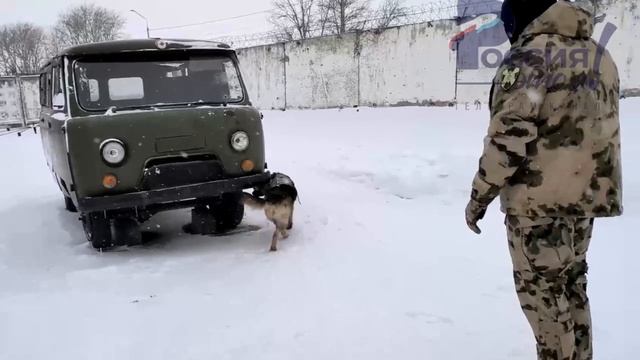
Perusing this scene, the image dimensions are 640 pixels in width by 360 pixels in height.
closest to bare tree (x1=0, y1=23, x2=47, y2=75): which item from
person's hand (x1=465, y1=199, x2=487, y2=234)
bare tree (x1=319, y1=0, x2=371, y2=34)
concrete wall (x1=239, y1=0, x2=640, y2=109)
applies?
bare tree (x1=319, y1=0, x2=371, y2=34)

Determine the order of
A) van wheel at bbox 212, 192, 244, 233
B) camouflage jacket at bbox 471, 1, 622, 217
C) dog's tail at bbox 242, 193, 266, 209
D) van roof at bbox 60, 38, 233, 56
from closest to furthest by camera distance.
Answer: camouflage jacket at bbox 471, 1, 622, 217, van roof at bbox 60, 38, 233, 56, dog's tail at bbox 242, 193, 266, 209, van wheel at bbox 212, 192, 244, 233

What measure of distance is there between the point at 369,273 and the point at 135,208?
2160mm

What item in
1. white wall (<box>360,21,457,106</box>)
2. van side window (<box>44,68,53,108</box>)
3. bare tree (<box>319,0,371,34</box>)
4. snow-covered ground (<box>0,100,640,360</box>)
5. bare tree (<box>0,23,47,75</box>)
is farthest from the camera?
bare tree (<box>0,23,47,75</box>)

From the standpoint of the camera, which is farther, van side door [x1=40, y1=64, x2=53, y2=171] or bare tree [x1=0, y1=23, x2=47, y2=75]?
bare tree [x1=0, y1=23, x2=47, y2=75]

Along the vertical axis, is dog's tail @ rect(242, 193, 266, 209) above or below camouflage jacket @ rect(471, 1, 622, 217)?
below

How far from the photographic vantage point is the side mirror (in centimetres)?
438

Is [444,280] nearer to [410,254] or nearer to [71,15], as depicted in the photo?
[410,254]

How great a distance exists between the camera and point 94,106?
4.24 m

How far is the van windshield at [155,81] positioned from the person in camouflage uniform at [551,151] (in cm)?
329

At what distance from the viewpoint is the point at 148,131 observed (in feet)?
13.3

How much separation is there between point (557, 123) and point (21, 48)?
69095 mm

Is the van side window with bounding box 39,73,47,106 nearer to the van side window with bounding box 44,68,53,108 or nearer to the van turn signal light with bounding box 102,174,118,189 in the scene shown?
the van side window with bounding box 44,68,53,108

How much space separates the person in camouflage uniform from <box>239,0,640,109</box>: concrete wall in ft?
33.6

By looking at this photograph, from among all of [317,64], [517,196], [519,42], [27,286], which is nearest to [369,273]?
[517,196]
